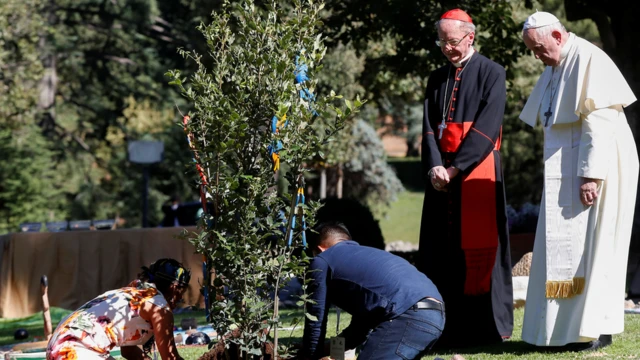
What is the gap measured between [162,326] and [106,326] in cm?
31

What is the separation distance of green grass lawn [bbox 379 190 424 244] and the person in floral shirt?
27.2 metres

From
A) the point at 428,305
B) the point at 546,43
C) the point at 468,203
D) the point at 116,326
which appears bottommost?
the point at 116,326

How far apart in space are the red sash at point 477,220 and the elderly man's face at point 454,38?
50cm

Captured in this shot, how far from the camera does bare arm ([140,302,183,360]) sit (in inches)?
198

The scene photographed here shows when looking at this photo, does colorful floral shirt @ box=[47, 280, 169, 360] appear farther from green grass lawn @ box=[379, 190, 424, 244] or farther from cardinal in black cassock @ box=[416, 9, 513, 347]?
green grass lawn @ box=[379, 190, 424, 244]

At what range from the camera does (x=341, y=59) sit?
73.0 feet

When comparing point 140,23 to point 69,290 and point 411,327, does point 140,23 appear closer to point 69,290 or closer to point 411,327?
point 69,290

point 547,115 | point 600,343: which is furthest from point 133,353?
point 547,115

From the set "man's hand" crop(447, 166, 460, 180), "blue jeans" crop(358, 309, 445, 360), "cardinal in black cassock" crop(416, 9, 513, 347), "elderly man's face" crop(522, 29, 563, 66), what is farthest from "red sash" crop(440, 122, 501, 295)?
"blue jeans" crop(358, 309, 445, 360)

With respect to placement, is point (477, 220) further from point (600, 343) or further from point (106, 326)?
point (106, 326)

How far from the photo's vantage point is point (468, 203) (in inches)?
256

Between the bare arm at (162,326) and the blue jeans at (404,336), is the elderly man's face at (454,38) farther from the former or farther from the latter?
the bare arm at (162,326)

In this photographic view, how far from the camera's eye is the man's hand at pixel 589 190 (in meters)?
6.02

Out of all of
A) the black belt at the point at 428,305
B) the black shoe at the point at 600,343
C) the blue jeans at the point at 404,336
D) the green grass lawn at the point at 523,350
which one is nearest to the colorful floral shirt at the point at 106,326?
the green grass lawn at the point at 523,350
